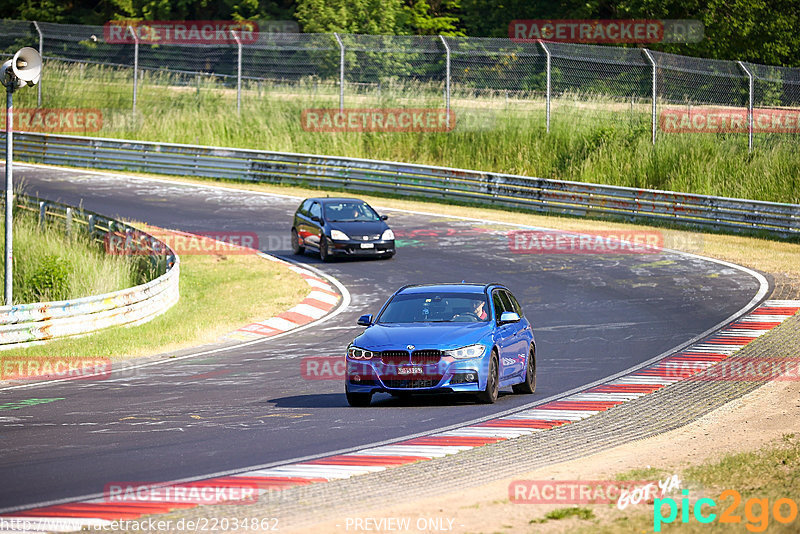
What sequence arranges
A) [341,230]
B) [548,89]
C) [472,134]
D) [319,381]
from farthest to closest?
[472,134] < [548,89] < [341,230] < [319,381]

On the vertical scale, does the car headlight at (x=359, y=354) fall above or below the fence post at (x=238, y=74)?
below

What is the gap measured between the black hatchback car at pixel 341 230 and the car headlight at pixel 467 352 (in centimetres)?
1428

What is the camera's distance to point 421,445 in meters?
10.8

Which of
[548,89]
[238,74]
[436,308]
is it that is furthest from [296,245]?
[436,308]

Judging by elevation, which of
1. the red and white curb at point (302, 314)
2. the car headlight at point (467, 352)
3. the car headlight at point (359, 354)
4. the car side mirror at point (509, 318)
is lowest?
the red and white curb at point (302, 314)

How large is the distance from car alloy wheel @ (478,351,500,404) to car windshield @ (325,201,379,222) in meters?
14.7

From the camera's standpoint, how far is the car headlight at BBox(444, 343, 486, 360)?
12.7m

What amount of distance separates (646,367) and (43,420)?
26.5 feet

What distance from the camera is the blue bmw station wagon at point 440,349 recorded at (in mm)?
12742

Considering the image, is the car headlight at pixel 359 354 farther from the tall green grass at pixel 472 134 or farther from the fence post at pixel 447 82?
the fence post at pixel 447 82

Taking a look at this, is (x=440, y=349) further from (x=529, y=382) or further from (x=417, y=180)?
(x=417, y=180)

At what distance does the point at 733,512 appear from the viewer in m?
7.72

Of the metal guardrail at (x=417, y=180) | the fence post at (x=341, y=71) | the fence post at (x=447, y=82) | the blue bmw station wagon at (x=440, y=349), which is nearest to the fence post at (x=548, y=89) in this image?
the fence post at (x=447, y=82)

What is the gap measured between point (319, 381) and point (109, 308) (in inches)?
235
